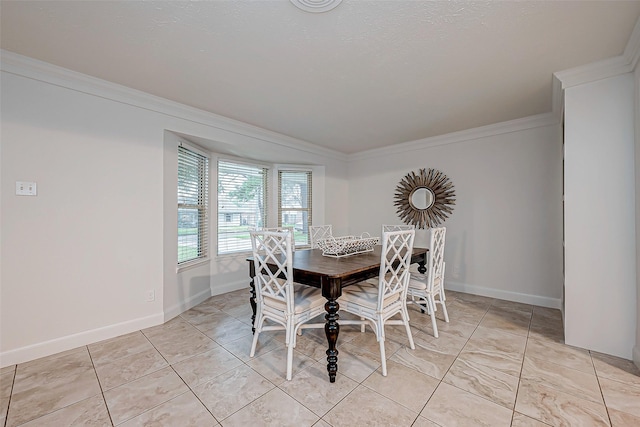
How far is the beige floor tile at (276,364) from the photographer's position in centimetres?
190

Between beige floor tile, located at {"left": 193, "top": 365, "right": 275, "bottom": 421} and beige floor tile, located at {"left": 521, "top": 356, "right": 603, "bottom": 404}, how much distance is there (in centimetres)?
185

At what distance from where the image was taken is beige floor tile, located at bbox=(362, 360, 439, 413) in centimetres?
165

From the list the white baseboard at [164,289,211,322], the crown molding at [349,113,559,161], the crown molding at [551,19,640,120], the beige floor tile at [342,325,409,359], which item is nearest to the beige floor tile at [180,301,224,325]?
the white baseboard at [164,289,211,322]

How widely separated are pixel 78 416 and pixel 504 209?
14.9ft

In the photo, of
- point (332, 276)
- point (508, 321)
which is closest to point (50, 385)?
point (332, 276)

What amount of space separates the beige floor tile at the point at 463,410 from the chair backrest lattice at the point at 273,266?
1057 mm

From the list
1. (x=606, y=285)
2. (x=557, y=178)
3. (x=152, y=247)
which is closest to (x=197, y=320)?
(x=152, y=247)

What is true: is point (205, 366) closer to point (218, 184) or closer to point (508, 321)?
point (218, 184)

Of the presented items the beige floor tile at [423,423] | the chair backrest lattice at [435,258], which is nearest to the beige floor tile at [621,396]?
the beige floor tile at [423,423]

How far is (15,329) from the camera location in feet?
6.81

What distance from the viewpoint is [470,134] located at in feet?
12.4

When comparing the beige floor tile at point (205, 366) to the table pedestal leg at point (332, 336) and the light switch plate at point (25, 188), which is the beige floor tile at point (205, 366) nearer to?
the table pedestal leg at point (332, 336)

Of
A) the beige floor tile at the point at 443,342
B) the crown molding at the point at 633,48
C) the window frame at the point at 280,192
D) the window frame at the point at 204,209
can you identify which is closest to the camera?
the crown molding at the point at 633,48

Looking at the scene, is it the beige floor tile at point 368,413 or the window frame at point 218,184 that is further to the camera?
the window frame at point 218,184
